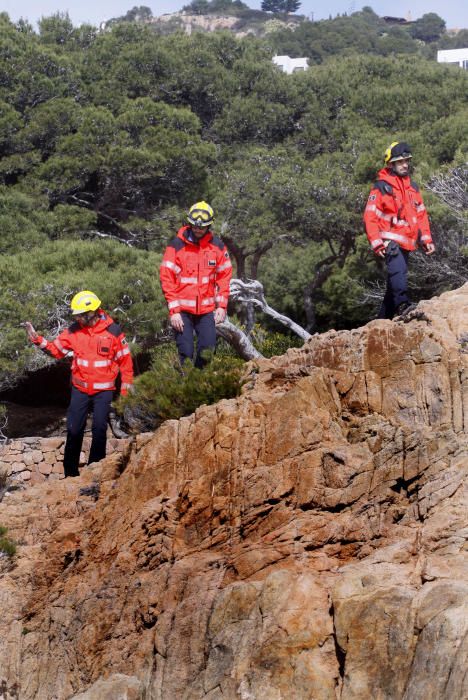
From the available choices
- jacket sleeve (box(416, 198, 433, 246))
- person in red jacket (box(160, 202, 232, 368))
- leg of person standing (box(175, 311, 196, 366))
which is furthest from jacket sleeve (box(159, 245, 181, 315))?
jacket sleeve (box(416, 198, 433, 246))

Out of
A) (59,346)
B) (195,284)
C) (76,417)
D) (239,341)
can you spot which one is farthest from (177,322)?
(239,341)

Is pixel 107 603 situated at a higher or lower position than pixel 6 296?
higher

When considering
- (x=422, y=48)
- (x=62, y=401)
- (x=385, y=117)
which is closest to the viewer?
(x=62, y=401)

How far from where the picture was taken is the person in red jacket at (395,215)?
32.9 feet

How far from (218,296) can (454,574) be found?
15.6ft

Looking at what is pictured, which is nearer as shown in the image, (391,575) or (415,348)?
(391,575)

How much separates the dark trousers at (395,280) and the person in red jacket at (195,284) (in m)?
1.50

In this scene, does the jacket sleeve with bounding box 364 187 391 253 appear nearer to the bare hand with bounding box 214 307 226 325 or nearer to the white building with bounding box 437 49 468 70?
the bare hand with bounding box 214 307 226 325

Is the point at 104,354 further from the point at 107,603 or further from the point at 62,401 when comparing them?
the point at 62,401

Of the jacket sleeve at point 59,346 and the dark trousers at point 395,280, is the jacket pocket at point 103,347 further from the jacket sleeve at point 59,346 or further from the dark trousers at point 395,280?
the dark trousers at point 395,280

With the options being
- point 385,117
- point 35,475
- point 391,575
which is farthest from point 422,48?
point 391,575

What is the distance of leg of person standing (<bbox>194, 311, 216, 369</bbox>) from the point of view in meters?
10.3

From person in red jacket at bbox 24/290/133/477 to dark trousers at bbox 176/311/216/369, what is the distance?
52 cm

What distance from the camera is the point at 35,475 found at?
1355cm
